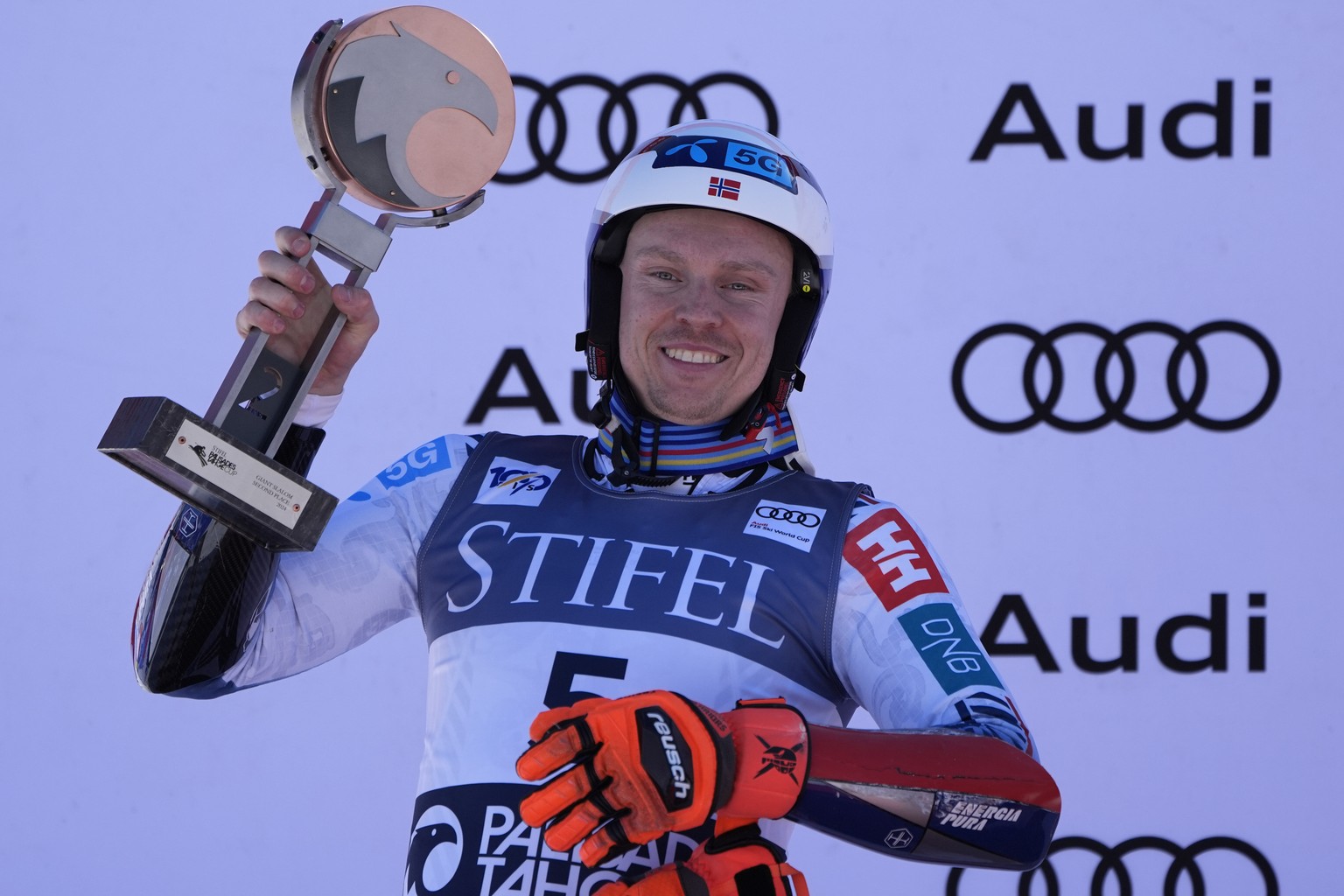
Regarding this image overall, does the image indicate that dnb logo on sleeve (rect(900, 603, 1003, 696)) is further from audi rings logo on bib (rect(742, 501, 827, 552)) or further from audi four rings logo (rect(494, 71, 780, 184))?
audi four rings logo (rect(494, 71, 780, 184))

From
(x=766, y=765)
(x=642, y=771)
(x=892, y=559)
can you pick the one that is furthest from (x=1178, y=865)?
(x=642, y=771)

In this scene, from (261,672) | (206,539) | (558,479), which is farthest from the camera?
(558,479)

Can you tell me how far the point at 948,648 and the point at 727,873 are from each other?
0.36m

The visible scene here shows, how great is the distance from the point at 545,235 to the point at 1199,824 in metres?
1.79

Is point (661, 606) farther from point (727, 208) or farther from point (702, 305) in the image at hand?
point (727, 208)

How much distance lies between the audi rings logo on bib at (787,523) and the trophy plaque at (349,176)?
21.0 inches

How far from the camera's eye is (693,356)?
1816 mm

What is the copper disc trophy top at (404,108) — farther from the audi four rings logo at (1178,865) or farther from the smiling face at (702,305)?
the audi four rings logo at (1178,865)

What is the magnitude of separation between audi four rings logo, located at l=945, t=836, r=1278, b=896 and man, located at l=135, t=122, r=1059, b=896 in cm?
125

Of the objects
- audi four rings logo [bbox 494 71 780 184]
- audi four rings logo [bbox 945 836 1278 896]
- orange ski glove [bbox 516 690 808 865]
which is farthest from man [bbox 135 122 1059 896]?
audi four rings logo [bbox 945 836 1278 896]

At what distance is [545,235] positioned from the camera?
2.81m

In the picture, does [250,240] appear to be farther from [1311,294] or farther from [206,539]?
[1311,294]

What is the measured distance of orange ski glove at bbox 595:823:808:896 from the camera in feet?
4.59

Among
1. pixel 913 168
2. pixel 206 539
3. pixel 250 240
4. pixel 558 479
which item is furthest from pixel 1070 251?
pixel 206 539
